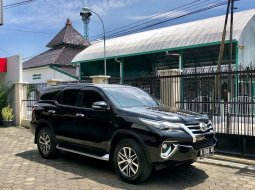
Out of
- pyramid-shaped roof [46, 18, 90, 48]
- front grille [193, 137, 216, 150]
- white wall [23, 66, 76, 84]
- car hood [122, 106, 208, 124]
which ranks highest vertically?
pyramid-shaped roof [46, 18, 90, 48]

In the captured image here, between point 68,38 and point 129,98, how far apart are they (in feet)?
109

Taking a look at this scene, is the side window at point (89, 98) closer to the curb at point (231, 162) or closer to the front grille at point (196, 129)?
the front grille at point (196, 129)

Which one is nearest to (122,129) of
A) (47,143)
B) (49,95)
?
(47,143)

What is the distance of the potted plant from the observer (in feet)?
53.7

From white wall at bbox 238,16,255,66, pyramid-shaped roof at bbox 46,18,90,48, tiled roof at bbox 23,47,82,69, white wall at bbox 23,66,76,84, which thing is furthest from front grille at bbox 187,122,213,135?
pyramid-shaped roof at bbox 46,18,90,48

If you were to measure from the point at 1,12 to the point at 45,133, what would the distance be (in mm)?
6959

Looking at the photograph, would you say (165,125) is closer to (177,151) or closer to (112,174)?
(177,151)

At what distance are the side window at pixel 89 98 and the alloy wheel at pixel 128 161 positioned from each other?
4.49 feet

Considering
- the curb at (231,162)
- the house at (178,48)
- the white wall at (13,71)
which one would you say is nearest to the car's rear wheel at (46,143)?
the curb at (231,162)

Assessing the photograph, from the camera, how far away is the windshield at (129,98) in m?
7.53

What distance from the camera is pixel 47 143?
29.2ft

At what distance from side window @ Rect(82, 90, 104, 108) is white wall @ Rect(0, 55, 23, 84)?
9.71 metres

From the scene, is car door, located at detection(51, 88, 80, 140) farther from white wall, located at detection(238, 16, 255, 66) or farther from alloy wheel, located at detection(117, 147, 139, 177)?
white wall, located at detection(238, 16, 255, 66)

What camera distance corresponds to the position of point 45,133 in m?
8.98
